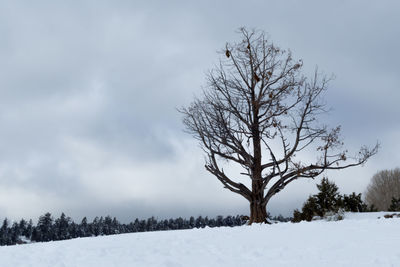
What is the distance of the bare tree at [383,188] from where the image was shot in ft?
152

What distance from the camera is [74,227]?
8425cm

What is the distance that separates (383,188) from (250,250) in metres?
47.7

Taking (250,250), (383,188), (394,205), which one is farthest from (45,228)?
(250,250)

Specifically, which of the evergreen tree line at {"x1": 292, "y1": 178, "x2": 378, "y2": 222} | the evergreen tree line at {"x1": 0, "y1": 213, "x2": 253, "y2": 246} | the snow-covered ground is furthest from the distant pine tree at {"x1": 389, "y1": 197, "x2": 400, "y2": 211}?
the evergreen tree line at {"x1": 0, "y1": 213, "x2": 253, "y2": 246}

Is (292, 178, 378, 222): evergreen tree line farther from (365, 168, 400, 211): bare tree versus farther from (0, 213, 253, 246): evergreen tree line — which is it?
(0, 213, 253, 246): evergreen tree line

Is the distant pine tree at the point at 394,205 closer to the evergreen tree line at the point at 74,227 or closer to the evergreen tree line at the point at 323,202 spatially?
the evergreen tree line at the point at 323,202

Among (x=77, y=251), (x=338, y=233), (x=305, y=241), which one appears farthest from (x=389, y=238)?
(x=77, y=251)

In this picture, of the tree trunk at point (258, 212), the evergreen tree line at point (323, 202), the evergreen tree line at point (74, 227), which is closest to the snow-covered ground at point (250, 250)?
the tree trunk at point (258, 212)

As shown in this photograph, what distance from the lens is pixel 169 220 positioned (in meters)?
97.3

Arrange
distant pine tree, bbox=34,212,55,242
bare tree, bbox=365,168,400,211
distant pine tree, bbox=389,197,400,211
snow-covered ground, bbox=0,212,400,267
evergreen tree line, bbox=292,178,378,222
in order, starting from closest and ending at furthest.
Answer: snow-covered ground, bbox=0,212,400,267 < evergreen tree line, bbox=292,178,378,222 < distant pine tree, bbox=389,197,400,211 < bare tree, bbox=365,168,400,211 < distant pine tree, bbox=34,212,55,242

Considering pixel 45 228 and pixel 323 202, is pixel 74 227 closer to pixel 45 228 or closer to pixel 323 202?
pixel 45 228

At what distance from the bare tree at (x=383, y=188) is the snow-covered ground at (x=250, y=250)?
40.1 meters

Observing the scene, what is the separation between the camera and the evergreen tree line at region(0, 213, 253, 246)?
3199 inches

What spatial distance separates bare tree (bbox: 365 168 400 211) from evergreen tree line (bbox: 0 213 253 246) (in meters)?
34.7
